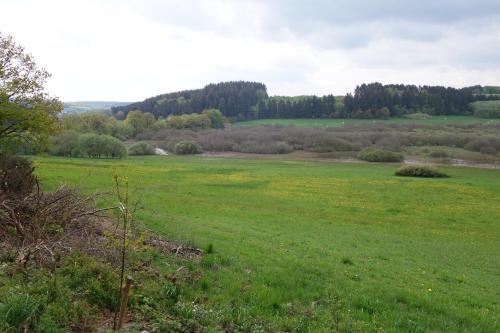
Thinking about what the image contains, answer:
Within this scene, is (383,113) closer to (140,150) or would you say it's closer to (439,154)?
(439,154)

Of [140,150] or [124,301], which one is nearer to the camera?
[124,301]

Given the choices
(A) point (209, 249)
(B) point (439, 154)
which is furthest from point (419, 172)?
(A) point (209, 249)

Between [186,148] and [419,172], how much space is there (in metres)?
65.2

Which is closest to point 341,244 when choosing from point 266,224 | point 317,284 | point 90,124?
point 266,224

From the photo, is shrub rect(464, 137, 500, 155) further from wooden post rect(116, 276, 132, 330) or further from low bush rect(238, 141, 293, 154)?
wooden post rect(116, 276, 132, 330)

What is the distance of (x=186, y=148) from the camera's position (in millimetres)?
109938

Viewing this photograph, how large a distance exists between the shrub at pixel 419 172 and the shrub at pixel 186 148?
62823mm

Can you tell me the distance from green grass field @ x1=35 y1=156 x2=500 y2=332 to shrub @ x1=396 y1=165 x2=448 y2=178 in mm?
17065

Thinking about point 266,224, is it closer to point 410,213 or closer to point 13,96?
point 410,213

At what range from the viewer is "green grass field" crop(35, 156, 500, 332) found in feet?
29.0

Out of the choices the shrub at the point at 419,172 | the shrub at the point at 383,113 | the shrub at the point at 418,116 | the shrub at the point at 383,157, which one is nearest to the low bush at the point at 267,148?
the shrub at the point at 383,157

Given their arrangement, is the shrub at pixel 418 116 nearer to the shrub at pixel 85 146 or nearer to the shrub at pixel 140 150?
the shrub at pixel 140 150

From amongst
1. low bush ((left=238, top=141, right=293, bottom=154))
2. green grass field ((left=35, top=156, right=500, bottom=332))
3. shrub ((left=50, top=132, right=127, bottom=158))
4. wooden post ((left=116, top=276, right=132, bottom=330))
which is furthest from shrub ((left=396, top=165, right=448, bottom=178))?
wooden post ((left=116, top=276, right=132, bottom=330))

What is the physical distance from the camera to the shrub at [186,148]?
10975cm
